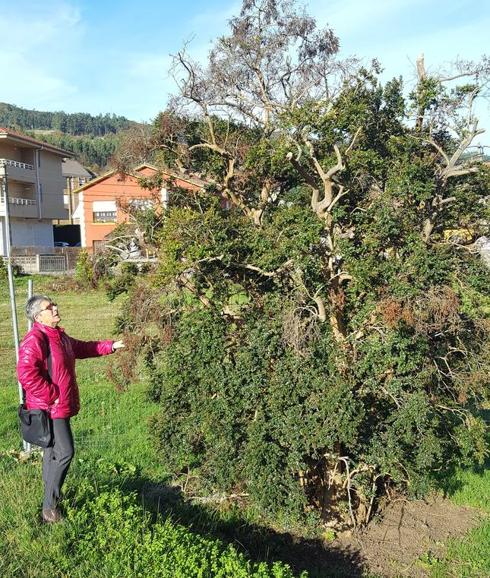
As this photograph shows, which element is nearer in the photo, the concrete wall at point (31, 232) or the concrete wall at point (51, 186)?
the concrete wall at point (31, 232)

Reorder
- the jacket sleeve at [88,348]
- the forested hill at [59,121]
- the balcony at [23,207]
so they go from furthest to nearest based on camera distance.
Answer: the forested hill at [59,121] < the balcony at [23,207] < the jacket sleeve at [88,348]

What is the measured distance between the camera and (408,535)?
21.4ft

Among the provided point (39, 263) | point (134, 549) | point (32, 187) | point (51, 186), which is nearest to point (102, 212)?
point (32, 187)

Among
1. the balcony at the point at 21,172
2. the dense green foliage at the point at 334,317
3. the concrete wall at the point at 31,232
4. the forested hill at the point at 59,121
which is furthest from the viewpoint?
the forested hill at the point at 59,121

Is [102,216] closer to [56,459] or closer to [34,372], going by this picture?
[56,459]

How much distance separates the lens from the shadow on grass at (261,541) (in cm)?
584

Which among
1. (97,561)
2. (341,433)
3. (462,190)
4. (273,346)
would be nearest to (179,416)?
(273,346)

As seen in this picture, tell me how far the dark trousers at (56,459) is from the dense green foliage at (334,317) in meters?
1.70

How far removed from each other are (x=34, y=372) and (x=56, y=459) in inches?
28.9

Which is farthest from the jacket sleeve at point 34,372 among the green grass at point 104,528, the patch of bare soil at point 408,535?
the patch of bare soil at point 408,535

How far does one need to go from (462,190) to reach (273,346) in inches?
105

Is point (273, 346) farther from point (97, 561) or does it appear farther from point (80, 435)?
point (80, 435)

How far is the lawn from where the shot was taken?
3.93 m

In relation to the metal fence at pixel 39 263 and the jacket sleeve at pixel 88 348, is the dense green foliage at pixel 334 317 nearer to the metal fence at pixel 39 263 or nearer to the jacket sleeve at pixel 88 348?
the jacket sleeve at pixel 88 348
